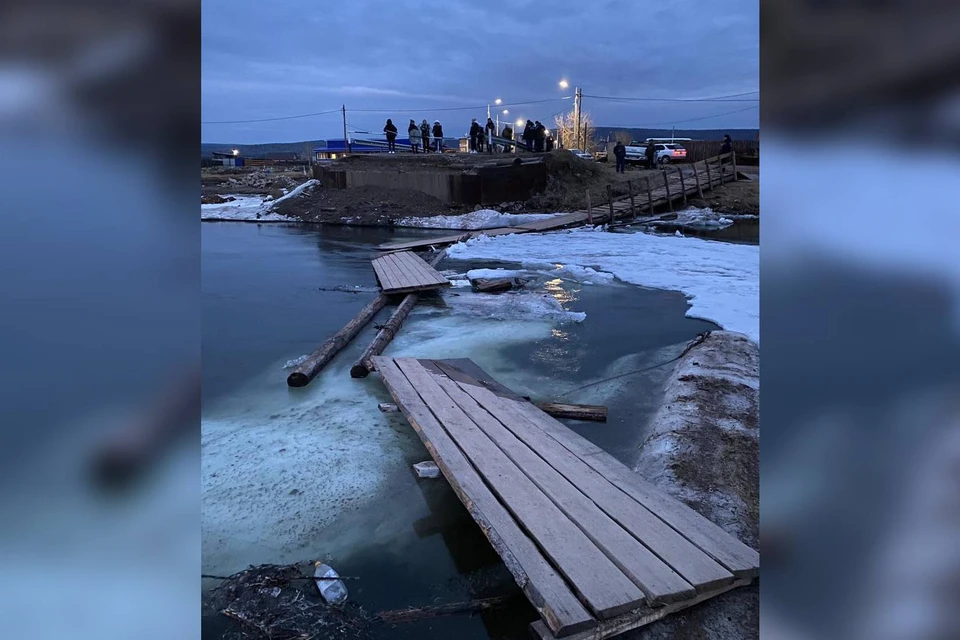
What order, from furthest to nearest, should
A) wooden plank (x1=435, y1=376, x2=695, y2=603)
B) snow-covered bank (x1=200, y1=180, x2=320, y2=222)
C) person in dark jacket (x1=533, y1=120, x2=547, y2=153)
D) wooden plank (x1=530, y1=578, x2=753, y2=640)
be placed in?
1. person in dark jacket (x1=533, y1=120, x2=547, y2=153)
2. snow-covered bank (x1=200, y1=180, x2=320, y2=222)
3. wooden plank (x1=435, y1=376, x2=695, y2=603)
4. wooden plank (x1=530, y1=578, x2=753, y2=640)

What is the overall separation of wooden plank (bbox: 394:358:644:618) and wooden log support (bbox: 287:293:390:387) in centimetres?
227

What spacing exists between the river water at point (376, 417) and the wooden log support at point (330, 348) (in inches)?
4.8

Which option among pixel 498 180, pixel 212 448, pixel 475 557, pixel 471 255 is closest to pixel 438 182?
pixel 498 180

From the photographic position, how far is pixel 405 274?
1299 centimetres

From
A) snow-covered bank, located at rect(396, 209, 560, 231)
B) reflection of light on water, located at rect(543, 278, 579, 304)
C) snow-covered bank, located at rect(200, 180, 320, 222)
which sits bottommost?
reflection of light on water, located at rect(543, 278, 579, 304)

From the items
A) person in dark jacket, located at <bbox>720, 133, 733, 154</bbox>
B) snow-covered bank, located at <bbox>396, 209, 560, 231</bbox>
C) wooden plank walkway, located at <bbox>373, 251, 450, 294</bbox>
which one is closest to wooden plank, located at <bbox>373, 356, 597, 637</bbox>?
wooden plank walkway, located at <bbox>373, 251, 450, 294</bbox>

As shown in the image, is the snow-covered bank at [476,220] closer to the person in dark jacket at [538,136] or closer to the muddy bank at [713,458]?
the person in dark jacket at [538,136]

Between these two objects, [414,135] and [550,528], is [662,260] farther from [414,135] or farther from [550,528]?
[414,135]

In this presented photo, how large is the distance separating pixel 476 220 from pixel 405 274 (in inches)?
442

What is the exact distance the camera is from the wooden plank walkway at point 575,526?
3234mm

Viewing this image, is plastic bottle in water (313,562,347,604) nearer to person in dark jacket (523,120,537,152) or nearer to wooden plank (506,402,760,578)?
wooden plank (506,402,760,578)

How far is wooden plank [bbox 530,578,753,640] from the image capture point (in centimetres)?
305
